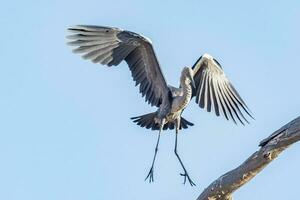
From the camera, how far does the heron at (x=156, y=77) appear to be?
13188mm

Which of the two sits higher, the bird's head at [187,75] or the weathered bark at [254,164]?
the bird's head at [187,75]

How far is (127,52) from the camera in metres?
13.8

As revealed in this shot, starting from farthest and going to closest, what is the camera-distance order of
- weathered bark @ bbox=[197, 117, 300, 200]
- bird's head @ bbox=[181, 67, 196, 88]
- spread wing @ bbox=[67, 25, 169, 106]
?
1. spread wing @ bbox=[67, 25, 169, 106]
2. bird's head @ bbox=[181, 67, 196, 88]
3. weathered bark @ bbox=[197, 117, 300, 200]

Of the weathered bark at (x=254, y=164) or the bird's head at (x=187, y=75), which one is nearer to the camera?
the weathered bark at (x=254, y=164)

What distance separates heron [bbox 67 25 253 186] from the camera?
43.3 feet

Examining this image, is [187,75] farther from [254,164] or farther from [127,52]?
[254,164]

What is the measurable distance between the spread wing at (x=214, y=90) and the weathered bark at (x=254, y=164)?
4118 mm

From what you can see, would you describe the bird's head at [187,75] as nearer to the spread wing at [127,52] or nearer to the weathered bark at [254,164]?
the spread wing at [127,52]

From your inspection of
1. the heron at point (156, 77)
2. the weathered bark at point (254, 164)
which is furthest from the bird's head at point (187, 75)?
the weathered bark at point (254, 164)

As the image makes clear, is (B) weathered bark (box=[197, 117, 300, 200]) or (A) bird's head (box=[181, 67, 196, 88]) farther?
(A) bird's head (box=[181, 67, 196, 88])

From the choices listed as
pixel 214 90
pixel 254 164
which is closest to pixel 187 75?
pixel 214 90

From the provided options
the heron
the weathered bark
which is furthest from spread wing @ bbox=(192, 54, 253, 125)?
the weathered bark

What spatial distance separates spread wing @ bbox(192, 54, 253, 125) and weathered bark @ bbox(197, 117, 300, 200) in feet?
13.5

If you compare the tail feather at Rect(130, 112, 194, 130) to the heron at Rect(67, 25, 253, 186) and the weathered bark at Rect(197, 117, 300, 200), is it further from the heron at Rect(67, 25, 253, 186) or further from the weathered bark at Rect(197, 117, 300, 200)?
the weathered bark at Rect(197, 117, 300, 200)
